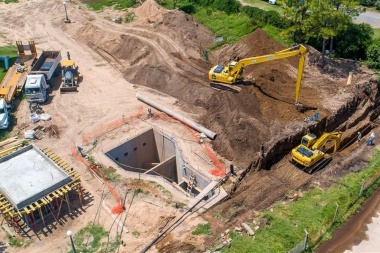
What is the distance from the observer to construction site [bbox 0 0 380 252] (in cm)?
2762

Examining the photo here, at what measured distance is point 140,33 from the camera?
168ft

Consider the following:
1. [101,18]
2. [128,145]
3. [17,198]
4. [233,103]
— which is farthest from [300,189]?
[101,18]

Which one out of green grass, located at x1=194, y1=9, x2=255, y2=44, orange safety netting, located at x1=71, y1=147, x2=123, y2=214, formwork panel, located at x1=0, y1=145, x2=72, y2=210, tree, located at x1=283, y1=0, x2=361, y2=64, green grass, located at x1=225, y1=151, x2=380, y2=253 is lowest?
orange safety netting, located at x1=71, y1=147, x2=123, y2=214

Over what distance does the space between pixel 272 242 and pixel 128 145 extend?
1530 centimetres

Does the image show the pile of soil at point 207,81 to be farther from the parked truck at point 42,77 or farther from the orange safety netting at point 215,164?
the parked truck at point 42,77

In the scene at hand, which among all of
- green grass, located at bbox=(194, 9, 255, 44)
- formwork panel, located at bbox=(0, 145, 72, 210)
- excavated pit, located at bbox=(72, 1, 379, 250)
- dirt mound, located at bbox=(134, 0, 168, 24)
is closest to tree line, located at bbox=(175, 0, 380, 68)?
green grass, located at bbox=(194, 9, 255, 44)

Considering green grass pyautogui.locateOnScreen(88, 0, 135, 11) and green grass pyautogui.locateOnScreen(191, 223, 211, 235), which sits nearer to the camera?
green grass pyautogui.locateOnScreen(191, 223, 211, 235)

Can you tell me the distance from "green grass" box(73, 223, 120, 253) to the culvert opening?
22.9 ft

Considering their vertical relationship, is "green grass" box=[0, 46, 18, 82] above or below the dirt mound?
below

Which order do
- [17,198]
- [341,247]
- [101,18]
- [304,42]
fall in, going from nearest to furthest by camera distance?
[341,247], [17,198], [304,42], [101,18]

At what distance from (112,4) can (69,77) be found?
2298 centimetres

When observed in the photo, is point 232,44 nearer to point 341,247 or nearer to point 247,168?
point 247,168

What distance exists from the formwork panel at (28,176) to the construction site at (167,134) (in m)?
0.08

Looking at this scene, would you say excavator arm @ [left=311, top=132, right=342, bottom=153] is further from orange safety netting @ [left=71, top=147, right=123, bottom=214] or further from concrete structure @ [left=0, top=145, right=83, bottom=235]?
concrete structure @ [left=0, top=145, right=83, bottom=235]
